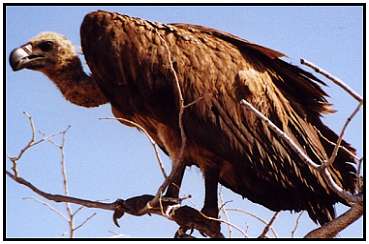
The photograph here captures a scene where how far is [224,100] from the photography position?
5.58 meters

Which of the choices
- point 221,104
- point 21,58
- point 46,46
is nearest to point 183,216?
point 221,104

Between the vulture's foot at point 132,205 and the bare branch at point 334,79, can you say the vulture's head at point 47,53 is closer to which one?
the vulture's foot at point 132,205

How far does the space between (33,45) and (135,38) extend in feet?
4.22

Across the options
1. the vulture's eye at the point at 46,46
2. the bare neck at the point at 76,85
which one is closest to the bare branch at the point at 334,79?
the bare neck at the point at 76,85

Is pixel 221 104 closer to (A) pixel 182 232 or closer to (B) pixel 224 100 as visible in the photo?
(B) pixel 224 100

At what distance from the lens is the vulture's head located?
6516mm

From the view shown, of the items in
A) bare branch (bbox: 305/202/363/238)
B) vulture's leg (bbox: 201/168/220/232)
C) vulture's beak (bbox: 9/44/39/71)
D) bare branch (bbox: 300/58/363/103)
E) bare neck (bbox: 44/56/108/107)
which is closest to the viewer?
bare branch (bbox: 300/58/363/103)

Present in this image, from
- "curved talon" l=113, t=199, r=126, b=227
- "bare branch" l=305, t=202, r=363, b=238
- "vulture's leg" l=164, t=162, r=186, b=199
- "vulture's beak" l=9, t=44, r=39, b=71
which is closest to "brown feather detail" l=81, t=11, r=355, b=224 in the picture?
"vulture's leg" l=164, t=162, r=186, b=199

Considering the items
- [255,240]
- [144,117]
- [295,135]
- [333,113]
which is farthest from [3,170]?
[333,113]

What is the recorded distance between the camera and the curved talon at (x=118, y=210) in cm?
546

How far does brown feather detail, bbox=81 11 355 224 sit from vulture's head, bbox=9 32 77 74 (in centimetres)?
77

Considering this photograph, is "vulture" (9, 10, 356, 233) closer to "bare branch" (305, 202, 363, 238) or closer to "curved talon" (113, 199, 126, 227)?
"curved talon" (113, 199, 126, 227)

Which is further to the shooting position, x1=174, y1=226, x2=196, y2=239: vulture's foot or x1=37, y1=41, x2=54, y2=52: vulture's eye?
x1=37, y1=41, x2=54, y2=52: vulture's eye

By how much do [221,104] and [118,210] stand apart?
1.10 m
